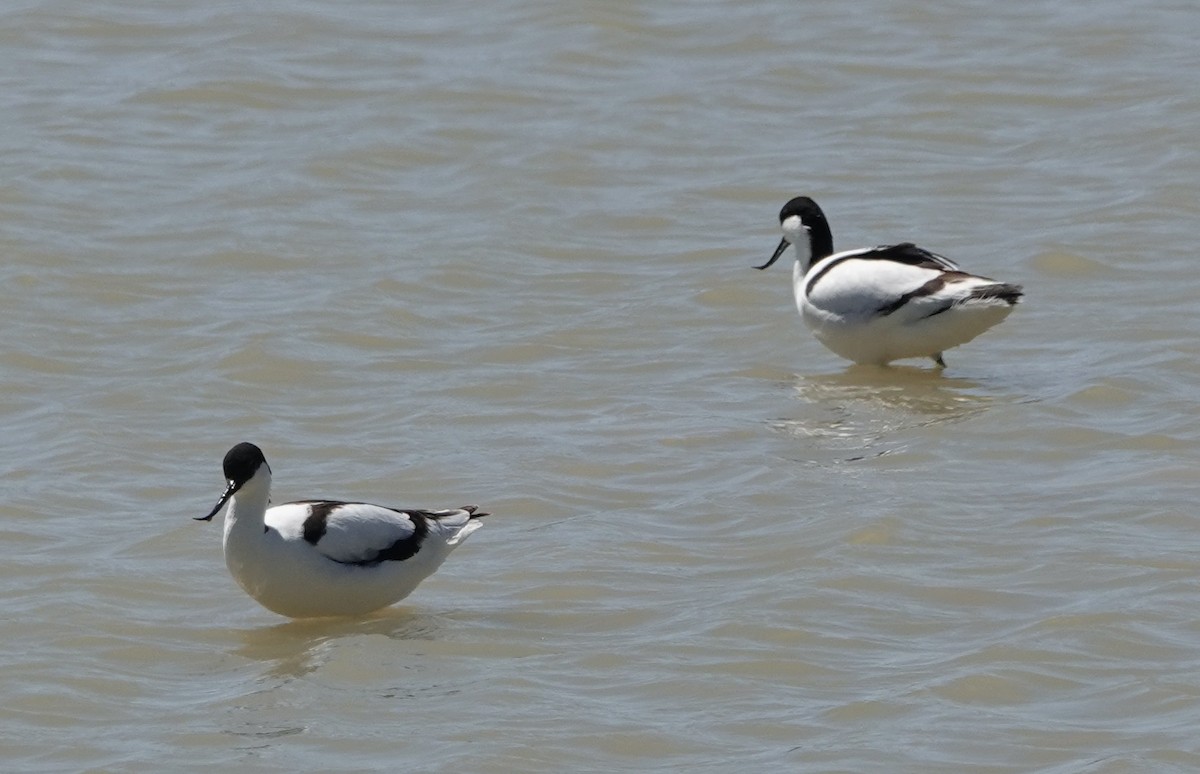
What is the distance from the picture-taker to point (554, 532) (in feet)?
30.8

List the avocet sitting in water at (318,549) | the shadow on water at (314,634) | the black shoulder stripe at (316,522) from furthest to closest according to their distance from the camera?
1. the black shoulder stripe at (316,522)
2. the avocet sitting in water at (318,549)
3. the shadow on water at (314,634)

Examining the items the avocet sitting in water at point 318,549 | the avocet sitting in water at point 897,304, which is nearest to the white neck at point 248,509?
the avocet sitting in water at point 318,549

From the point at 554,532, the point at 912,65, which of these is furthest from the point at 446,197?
the point at 554,532

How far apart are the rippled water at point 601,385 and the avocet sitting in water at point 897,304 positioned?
0.85 ft

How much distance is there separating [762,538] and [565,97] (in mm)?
8586

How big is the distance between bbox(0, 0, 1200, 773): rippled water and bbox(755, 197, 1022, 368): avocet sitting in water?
259 millimetres

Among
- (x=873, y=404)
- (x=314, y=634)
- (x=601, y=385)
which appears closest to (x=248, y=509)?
(x=314, y=634)

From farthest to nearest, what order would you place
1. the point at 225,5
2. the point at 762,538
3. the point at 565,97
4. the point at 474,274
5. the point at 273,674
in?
the point at 225,5 < the point at 565,97 < the point at 474,274 < the point at 762,538 < the point at 273,674

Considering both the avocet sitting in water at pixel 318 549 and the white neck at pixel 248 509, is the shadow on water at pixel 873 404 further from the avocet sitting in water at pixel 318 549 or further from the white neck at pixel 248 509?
the white neck at pixel 248 509

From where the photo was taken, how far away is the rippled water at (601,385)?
24.3ft

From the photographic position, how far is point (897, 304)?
11695 mm

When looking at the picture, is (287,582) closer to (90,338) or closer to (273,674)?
(273,674)

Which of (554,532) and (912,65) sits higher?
(912,65)

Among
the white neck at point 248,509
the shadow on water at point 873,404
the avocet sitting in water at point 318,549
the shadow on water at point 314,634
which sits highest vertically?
the white neck at point 248,509
